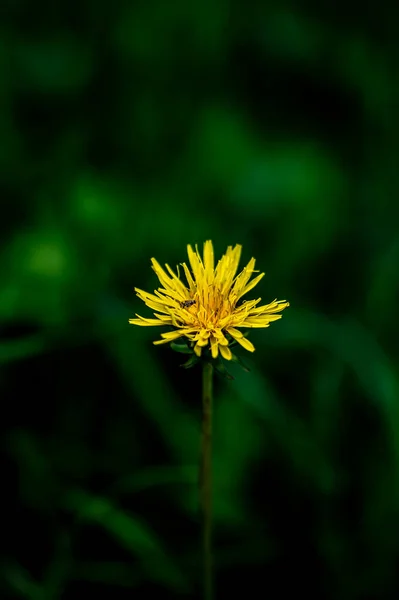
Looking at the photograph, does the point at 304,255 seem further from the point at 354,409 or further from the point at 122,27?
the point at 122,27

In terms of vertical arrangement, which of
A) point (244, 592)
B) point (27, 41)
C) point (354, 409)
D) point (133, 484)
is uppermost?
point (27, 41)

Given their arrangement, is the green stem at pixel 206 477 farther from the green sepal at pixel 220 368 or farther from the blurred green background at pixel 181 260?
the blurred green background at pixel 181 260

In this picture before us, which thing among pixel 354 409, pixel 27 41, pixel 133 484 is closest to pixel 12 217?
pixel 27 41

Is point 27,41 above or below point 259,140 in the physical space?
above

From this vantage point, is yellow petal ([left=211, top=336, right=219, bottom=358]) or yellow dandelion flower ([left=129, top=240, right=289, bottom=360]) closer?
yellow petal ([left=211, top=336, right=219, bottom=358])

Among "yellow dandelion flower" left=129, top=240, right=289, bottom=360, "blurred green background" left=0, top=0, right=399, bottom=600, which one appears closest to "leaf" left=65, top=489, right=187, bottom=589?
→ "blurred green background" left=0, top=0, right=399, bottom=600

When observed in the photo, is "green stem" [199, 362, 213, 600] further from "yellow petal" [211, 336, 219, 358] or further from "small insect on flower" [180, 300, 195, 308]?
"small insect on flower" [180, 300, 195, 308]
